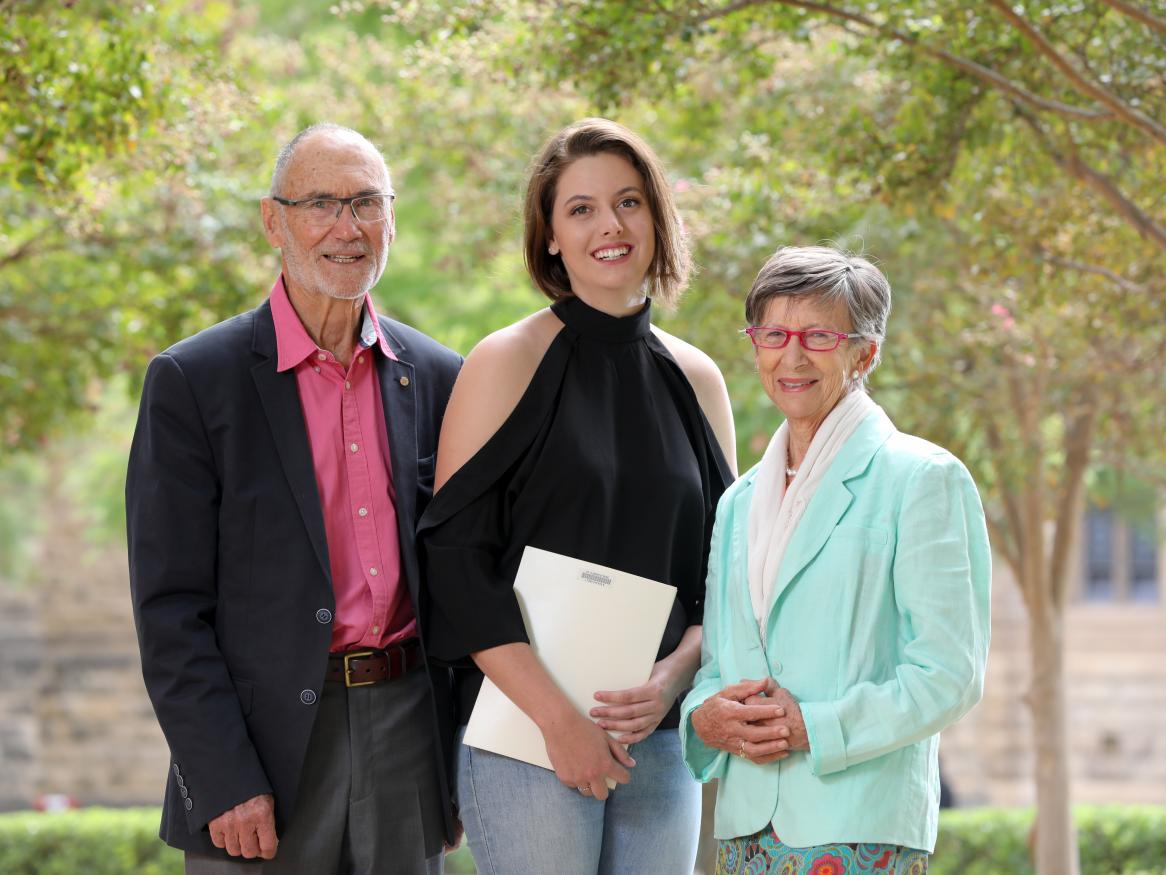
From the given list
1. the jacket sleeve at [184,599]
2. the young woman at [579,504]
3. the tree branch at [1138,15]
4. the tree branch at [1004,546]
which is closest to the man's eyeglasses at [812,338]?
the young woman at [579,504]

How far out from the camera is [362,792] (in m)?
3.35

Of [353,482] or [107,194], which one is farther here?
[107,194]

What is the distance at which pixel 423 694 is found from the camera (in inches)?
135

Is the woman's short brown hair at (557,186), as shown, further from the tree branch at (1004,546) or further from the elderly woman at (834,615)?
the tree branch at (1004,546)

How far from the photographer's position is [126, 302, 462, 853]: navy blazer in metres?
3.17

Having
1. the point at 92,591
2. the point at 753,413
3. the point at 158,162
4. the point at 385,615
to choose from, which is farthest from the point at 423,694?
the point at 92,591

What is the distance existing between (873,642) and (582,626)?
0.70m

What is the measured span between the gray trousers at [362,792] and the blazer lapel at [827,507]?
3.26ft

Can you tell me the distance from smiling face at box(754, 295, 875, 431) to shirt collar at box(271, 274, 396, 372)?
41.3 inches

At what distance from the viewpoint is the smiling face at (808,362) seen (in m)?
2.89

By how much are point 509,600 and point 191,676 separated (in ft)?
2.32

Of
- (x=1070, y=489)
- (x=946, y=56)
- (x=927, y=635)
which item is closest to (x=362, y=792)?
(x=927, y=635)

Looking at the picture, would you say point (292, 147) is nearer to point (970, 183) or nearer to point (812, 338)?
point (812, 338)

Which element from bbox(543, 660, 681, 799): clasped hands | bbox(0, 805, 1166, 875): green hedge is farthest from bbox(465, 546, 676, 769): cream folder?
bbox(0, 805, 1166, 875): green hedge
